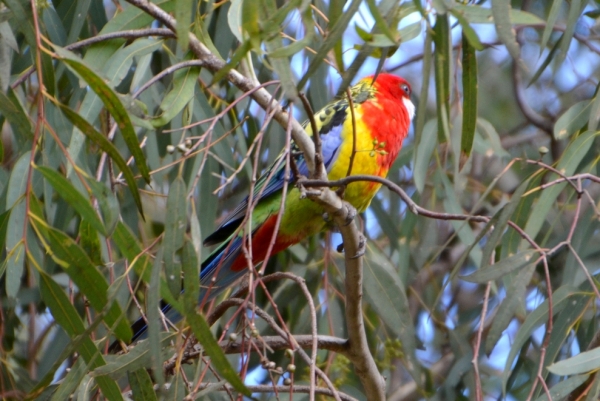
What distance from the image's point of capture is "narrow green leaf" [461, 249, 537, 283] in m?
1.58

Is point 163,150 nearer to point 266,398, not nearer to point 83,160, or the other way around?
point 83,160

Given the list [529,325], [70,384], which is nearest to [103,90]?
[70,384]

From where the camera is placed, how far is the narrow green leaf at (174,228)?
1.25 metres

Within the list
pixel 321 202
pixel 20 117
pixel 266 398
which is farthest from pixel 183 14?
pixel 266 398

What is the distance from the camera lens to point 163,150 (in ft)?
8.15

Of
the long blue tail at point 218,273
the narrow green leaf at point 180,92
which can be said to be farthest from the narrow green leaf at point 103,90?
the long blue tail at point 218,273

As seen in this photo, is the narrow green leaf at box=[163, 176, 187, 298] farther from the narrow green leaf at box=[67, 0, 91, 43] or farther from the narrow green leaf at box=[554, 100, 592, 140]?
the narrow green leaf at box=[554, 100, 592, 140]

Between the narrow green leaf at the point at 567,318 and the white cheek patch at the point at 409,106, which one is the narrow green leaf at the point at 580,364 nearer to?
the narrow green leaf at the point at 567,318

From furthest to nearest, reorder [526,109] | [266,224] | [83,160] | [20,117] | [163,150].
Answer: [526,109]
[163,150]
[266,224]
[83,160]
[20,117]

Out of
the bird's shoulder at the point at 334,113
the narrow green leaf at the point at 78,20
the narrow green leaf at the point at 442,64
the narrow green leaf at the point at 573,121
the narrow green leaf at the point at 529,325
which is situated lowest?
the narrow green leaf at the point at 529,325

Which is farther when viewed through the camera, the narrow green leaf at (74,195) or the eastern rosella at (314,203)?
the eastern rosella at (314,203)

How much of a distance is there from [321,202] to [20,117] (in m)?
0.68

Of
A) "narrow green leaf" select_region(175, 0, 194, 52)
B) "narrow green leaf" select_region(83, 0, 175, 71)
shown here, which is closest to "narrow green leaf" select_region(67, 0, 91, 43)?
"narrow green leaf" select_region(83, 0, 175, 71)

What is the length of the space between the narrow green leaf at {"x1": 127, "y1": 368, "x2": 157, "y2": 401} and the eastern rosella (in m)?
0.62
